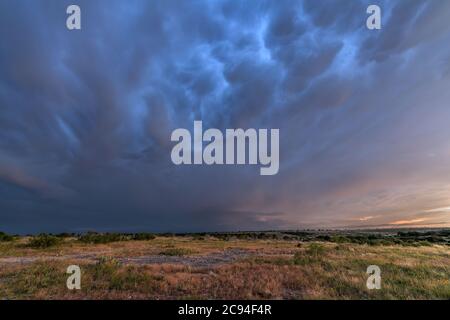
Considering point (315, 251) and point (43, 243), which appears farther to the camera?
point (43, 243)

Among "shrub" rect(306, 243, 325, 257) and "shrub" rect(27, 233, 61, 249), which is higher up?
"shrub" rect(306, 243, 325, 257)

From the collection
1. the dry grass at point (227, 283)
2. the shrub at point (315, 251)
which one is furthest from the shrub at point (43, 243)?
the shrub at point (315, 251)

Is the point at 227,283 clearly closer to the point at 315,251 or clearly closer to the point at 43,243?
the point at 315,251

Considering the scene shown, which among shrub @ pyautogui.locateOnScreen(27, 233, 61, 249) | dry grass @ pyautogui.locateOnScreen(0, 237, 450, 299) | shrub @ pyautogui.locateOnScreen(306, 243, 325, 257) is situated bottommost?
shrub @ pyautogui.locateOnScreen(27, 233, 61, 249)

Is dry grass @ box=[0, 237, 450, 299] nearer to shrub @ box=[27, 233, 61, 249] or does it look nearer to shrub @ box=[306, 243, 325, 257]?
shrub @ box=[306, 243, 325, 257]

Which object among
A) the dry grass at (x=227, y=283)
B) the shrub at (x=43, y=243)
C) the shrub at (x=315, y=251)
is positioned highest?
the dry grass at (x=227, y=283)

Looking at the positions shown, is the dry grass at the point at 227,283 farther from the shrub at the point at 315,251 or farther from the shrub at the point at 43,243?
Answer: the shrub at the point at 43,243

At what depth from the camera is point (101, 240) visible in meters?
39.2

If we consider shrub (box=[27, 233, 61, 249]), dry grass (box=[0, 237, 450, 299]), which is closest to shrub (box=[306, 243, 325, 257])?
dry grass (box=[0, 237, 450, 299])

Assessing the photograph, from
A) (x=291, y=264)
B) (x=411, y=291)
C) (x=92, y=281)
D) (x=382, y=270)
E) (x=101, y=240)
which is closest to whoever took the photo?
(x=411, y=291)

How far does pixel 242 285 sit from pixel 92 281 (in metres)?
6.11

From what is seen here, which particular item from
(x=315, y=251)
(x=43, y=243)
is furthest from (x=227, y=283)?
(x=43, y=243)
